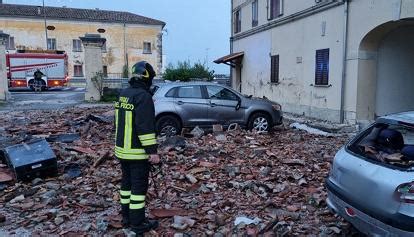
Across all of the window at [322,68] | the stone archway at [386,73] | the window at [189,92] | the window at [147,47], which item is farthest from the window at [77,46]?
the stone archway at [386,73]

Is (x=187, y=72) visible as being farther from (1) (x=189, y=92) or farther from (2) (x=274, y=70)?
(1) (x=189, y=92)

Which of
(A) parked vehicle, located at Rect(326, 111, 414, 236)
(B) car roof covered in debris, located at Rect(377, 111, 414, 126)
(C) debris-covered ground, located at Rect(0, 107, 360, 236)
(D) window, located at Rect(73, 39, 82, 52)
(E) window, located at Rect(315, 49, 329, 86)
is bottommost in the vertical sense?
(C) debris-covered ground, located at Rect(0, 107, 360, 236)

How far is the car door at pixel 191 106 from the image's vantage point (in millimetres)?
10930

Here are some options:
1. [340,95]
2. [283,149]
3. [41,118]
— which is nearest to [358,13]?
[340,95]

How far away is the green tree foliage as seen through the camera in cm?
2852

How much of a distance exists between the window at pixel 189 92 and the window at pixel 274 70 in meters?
8.65

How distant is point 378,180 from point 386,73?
10.7 m

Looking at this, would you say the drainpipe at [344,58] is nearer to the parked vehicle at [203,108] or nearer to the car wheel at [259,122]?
the parked vehicle at [203,108]

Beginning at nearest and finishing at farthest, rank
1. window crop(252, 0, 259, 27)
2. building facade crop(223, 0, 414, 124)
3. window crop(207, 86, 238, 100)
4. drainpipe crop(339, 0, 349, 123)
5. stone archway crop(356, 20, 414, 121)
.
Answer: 1. window crop(207, 86, 238, 100)
2. building facade crop(223, 0, 414, 124)
3. stone archway crop(356, 20, 414, 121)
4. drainpipe crop(339, 0, 349, 123)
5. window crop(252, 0, 259, 27)

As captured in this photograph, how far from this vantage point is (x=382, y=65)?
12922mm

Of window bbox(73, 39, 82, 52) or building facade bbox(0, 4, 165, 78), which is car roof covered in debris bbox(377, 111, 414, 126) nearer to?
building facade bbox(0, 4, 165, 78)

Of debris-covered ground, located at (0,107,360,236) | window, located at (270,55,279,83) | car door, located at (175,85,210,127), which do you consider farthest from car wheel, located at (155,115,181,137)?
window, located at (270,55,279,83)

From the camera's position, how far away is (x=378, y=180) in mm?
3576

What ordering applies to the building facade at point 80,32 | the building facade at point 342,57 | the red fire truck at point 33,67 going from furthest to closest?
the building facade at point 80,32, the red fire truck at point 33,67, the building facade at point 342,57
